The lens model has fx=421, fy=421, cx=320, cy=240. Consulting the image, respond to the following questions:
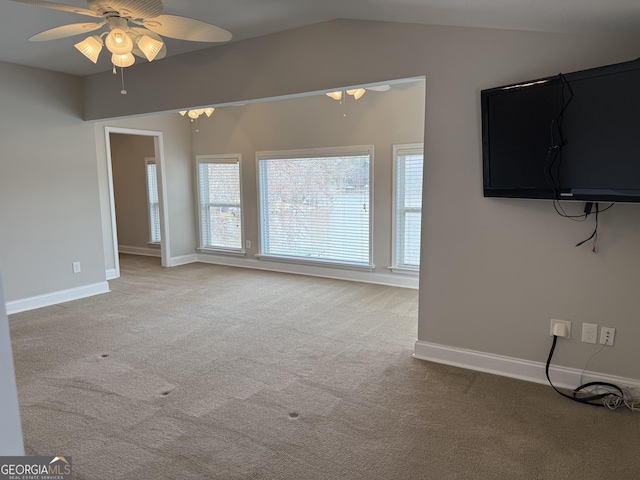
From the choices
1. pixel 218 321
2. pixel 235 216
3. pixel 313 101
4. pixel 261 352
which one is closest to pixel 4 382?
pixel 261 352

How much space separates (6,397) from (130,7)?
201cm

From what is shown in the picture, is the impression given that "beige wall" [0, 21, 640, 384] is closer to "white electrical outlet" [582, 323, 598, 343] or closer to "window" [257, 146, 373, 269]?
"white electrical outlet" [582, 323, 598, 343]

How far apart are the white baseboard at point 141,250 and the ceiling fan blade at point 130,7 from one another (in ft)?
19.3

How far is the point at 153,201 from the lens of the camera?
25.1ft

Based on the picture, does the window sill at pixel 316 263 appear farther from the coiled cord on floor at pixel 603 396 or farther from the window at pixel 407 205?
the coiled cord on floor at pixel 603 396

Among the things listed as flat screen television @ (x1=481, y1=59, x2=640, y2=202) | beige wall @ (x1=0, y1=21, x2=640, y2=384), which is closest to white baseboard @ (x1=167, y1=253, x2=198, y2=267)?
beige wall @ (x1=0, y1=21, x2=640, y2=384)

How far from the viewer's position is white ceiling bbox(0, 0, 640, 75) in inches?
86.4

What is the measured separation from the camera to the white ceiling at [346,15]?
220 cm

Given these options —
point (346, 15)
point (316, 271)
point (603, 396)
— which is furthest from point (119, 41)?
point (316, 271)

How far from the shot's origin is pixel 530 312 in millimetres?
2826

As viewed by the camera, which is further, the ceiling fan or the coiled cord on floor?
the coiled cord on floor

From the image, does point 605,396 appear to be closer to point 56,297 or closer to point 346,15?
point 346,15

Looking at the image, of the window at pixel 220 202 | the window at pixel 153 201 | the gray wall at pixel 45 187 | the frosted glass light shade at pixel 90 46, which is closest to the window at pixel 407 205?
the window at pixel 220 202

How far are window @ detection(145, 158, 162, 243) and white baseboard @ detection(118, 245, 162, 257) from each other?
0.61ft
